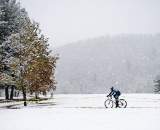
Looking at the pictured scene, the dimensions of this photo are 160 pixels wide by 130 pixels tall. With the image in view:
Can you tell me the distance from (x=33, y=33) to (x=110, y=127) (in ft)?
84.0

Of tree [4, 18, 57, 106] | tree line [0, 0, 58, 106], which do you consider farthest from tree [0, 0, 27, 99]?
tree [4, 18, 57, 106]

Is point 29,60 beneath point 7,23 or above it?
beneath

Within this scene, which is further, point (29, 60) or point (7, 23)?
point (7, 23)

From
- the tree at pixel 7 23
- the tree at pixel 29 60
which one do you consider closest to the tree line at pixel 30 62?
the tree at pixel 29 60

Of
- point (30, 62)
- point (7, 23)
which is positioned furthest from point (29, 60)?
point (7, 23)

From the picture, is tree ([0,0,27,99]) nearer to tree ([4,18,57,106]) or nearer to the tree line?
the tree line

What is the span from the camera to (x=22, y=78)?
40.8 metres

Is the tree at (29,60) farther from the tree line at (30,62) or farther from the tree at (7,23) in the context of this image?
the tree at (7,23)

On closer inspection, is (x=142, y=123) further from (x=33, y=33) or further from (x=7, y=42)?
(x=7, y=42)

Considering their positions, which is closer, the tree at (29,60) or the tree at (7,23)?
the tree at (29,60)

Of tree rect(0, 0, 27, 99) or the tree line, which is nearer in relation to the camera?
the tree line

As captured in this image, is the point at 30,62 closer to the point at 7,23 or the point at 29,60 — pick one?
the point at 29,60

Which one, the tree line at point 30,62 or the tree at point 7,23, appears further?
the tree at point 7,23

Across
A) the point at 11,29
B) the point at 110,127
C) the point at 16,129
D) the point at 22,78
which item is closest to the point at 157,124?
the point at 110,127
